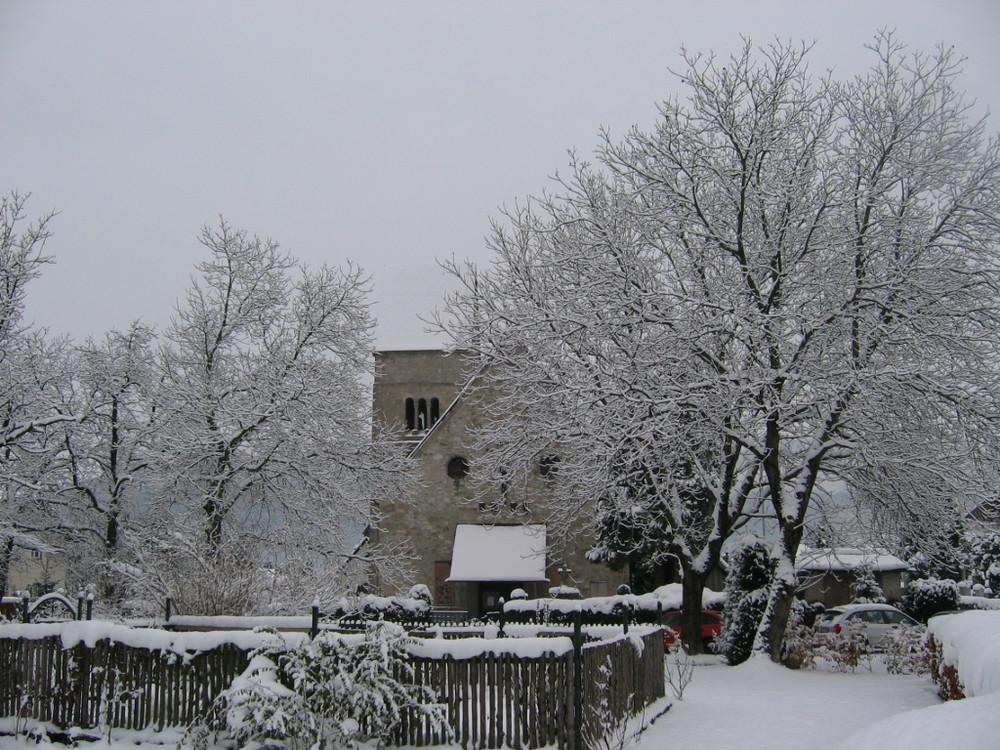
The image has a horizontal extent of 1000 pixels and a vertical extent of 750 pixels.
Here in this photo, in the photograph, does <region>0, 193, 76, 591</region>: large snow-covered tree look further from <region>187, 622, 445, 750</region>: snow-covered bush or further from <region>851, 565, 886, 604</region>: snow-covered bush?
<region>851, 565, 886, 604</region>: snow-covered bush

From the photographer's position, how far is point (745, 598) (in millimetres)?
19125

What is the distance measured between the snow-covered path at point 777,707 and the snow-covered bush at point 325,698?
9.66 feet

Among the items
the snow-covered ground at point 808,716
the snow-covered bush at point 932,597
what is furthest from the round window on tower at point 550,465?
the snow-covered bush at point 932,597

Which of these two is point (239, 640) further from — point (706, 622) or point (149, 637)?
point (706, 622)

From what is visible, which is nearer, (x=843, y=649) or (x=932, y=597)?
(x=843, y=649)

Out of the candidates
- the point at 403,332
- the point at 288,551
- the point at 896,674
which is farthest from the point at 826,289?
the point at 403,332

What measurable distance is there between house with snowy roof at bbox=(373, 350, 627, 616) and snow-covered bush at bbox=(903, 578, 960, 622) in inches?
435

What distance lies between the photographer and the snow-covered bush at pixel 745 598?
748 inches

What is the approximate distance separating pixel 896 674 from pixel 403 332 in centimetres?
3721

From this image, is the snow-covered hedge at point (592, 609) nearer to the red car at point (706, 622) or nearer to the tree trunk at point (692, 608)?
the red car at point (706, 622)

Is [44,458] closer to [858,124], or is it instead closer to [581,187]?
[581,187]

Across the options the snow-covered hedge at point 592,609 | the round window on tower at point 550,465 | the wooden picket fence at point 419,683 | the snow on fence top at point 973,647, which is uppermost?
the round window on tower at point 550,465

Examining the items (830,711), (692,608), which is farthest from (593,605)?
(830,711)

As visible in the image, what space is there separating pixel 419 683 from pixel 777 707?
5.90m
